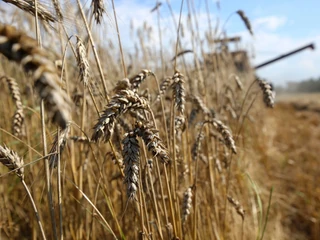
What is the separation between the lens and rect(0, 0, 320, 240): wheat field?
0.92 meters

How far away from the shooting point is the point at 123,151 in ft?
3.00

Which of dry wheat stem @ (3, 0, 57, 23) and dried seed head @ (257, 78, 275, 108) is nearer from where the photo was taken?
dry wheat stem @ (3, 0, 57, 23)

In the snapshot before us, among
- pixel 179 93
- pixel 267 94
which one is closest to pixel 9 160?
pixel 179 93

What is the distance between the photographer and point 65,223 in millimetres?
1788

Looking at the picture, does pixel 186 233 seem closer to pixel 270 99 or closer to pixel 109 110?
pixel 270 99

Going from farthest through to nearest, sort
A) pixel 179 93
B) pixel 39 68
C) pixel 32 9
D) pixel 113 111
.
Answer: pixel 179 93, pixel 32 9, pixel 113 111, pixel 39 68

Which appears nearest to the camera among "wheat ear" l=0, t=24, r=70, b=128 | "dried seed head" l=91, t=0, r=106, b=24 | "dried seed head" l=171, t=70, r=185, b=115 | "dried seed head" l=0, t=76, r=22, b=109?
"wheat ear" l=0, t=24, r=70, b=128

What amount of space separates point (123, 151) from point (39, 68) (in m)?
0.52

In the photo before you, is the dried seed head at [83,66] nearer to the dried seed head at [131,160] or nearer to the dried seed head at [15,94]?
the dried seed head at [131,160]

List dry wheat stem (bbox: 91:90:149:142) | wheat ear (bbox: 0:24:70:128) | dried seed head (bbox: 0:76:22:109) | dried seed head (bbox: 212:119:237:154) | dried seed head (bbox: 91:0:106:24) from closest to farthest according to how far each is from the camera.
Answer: wheat ear (bbox: 0:24:70:128) < dry wheat stem (bbox: 91:90:149:142) < dried seed head (bbox: 91:0:106:24) < dried seed head (bbox: 212:119:237:154) < dried seed head (bbox: 0:76:22:109)

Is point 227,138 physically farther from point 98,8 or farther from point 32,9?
point 32,9

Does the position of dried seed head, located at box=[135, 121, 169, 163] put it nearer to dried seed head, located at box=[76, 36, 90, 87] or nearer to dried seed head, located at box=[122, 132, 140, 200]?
dried seed head, located at box=[122, 132, 140, 200]

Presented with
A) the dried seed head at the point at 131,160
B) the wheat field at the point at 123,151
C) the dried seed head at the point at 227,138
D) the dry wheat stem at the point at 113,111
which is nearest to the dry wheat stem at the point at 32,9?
the wheat field at the point at 123,151

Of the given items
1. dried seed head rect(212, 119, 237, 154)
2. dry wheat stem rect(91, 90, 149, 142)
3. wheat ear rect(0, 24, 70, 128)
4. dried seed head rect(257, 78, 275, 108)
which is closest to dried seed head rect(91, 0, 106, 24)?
dry wheat stem rect(91, 90, 149, 142)
